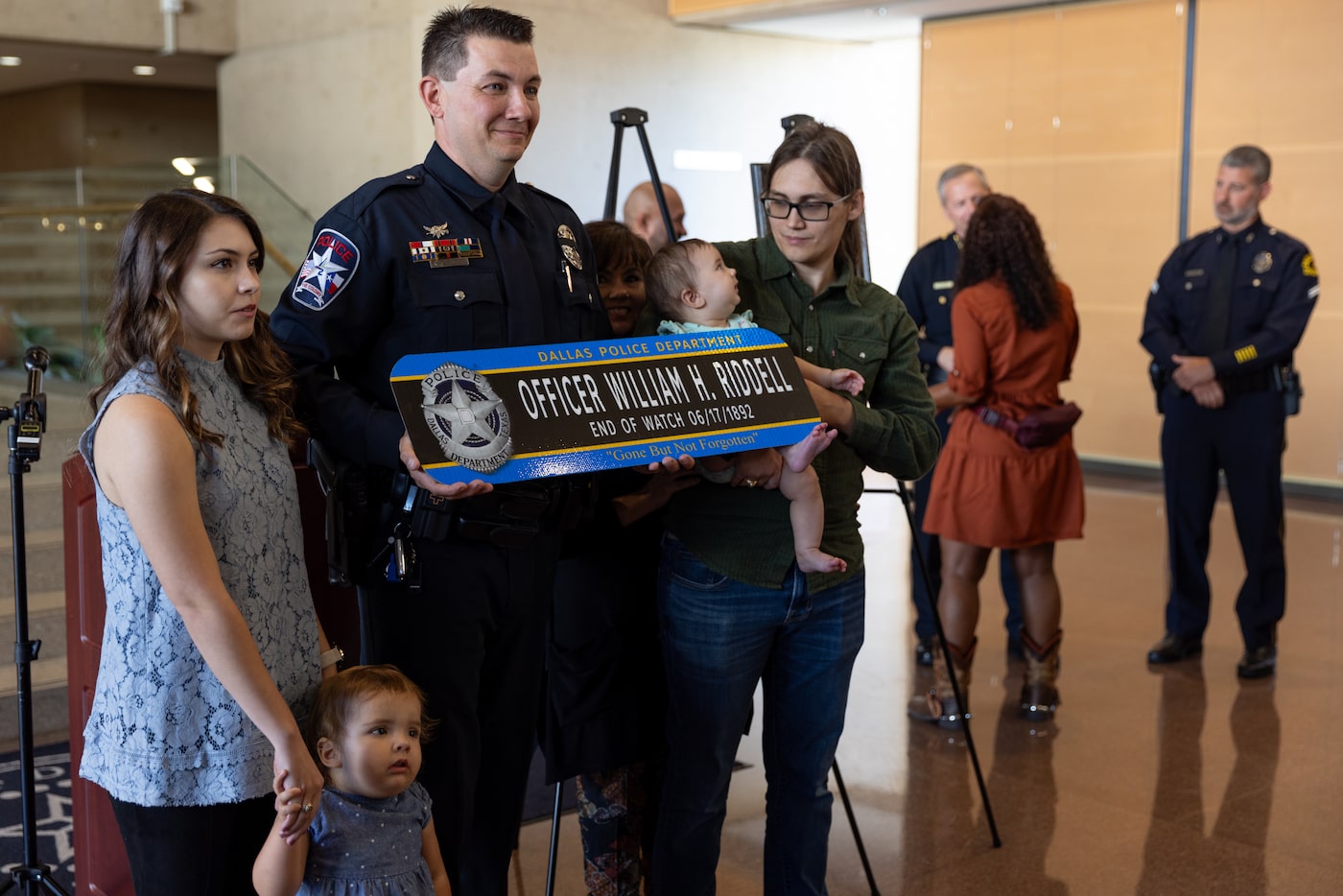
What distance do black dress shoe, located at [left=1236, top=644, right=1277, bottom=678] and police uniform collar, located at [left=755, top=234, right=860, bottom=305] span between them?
297 cm

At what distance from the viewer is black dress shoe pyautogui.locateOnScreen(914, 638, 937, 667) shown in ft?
15.8

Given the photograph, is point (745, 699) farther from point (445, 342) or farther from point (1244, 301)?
point (1244, 301)

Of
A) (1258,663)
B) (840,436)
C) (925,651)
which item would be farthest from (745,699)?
(1258,663)

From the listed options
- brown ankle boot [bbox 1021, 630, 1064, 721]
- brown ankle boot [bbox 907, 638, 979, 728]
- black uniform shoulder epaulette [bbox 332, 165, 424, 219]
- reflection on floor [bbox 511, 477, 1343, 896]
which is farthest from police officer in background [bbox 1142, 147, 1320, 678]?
black uniform shoulder epaulette [bbox 332, 165, 424, 219]

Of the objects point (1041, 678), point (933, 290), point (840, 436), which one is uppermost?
point (933, 290)

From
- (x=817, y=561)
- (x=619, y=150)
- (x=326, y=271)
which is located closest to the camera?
(x=326, y=271)

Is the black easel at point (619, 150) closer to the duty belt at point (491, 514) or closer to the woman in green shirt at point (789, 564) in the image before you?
the woman in green shirt at point (789, 564)

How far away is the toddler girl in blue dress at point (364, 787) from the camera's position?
1898 millimetres

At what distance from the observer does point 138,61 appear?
10.1 m

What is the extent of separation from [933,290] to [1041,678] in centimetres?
154

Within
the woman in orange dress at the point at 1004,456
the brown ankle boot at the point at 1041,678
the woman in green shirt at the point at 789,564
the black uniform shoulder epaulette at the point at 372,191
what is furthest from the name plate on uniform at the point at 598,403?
the brown ankle boot at the point at 1041,678

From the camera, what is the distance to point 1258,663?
4.70 meters

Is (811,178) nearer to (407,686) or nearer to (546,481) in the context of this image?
(546,481)

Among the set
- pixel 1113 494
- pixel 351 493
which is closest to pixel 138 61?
pixel 1113 494
